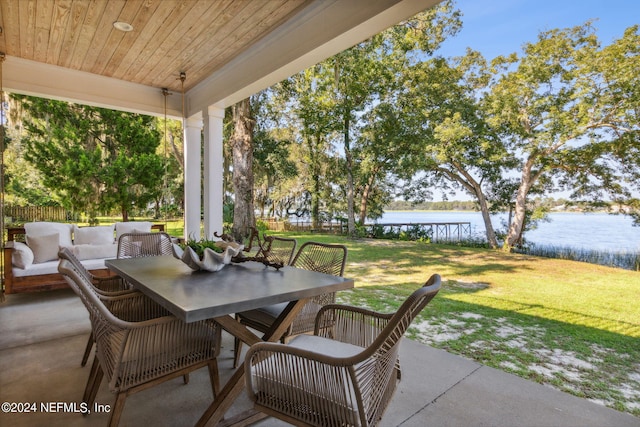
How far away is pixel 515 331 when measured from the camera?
3221 mm

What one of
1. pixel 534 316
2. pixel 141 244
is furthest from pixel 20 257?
pixel 534 316

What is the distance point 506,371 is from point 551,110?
907 cm

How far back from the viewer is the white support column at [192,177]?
5098 millimetres

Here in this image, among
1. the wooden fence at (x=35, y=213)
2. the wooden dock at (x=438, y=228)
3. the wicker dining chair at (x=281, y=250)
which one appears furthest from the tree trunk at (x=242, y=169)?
the wooden fence at (x=35, y=213)

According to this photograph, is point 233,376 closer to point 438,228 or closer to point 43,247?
point 43,247

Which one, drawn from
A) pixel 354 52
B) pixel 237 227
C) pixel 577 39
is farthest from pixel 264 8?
pixel 577 39

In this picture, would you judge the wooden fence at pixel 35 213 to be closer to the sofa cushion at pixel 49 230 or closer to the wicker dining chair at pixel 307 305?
the sofa cushion at pixel 49 230

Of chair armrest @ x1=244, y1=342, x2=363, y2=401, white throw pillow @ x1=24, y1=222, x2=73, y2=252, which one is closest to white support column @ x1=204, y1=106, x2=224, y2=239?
white throw pillow @ x1=24, y1=222, x2=73, y2=252

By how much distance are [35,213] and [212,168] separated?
9.85 meters

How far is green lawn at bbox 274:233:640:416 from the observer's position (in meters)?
2.35

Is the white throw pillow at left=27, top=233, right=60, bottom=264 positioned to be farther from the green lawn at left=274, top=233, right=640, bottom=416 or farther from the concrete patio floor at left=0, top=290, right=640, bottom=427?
the green lawn at left=274, top=233, right=640, bottom=416

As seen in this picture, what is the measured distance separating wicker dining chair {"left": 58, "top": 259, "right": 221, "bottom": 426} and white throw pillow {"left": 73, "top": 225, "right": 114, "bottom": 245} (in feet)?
11.6

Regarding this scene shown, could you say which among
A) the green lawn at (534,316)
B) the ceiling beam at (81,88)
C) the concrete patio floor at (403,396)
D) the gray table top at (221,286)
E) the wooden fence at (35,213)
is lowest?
the green lawn at (534,316)

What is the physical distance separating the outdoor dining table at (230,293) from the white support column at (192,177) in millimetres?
3089
